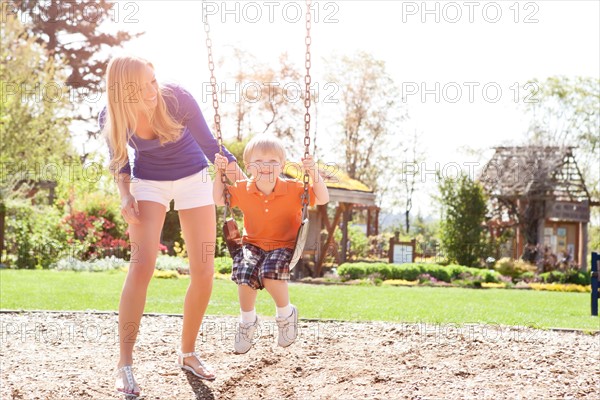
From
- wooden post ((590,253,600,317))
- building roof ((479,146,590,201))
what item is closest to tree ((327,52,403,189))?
building roof ((479,146,590,201))

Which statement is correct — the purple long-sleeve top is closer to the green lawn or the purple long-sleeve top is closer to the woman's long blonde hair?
the woman's long blonde hair

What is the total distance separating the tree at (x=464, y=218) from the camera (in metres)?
16.6

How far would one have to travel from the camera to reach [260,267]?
11.6 ft

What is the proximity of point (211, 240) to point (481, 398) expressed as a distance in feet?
5.66

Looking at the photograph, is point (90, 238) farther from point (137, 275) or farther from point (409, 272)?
point (137, 275)

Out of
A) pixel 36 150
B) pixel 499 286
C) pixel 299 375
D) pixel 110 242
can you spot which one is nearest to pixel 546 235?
pixel 499 286

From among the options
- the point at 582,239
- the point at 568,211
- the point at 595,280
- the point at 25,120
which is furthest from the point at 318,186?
the point at 582,239

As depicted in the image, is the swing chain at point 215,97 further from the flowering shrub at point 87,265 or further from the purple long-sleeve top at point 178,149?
the flowering shrub at point 87,265

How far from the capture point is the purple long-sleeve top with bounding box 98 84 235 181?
11.6 feet

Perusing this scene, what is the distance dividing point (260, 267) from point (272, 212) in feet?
1.03

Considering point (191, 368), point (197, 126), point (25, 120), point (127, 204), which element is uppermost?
point (25, 120)

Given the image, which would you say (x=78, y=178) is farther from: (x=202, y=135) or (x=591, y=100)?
(x=591, y=100)

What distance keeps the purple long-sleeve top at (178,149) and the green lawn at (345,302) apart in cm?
306

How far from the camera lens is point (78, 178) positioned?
19453mm
